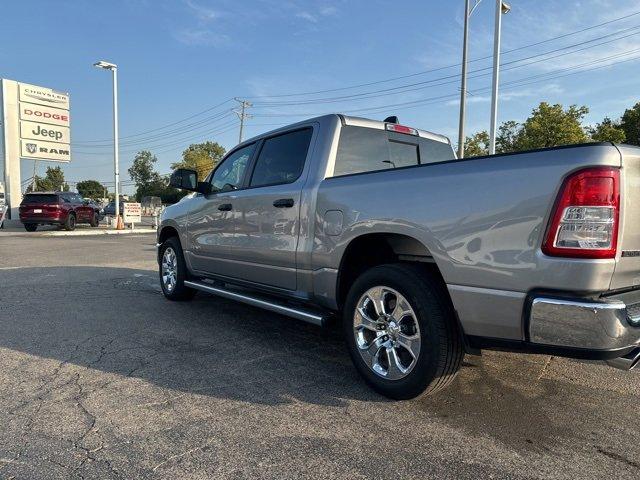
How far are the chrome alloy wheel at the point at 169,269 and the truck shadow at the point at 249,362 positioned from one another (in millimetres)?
273

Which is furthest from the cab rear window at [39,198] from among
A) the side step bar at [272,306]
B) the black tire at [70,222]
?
the side step bar at [272,306]

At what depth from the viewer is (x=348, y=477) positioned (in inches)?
90.7

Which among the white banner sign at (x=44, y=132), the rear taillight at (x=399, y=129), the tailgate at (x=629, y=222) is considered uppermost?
the white banner sign at (x=44, y=132)

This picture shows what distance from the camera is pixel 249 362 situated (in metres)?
3.92

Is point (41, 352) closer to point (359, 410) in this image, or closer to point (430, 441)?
point (359, 410)

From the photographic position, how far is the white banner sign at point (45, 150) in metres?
25.9

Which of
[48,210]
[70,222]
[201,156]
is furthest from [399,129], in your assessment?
[201,156]

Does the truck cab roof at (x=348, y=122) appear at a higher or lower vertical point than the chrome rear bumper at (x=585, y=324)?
higher

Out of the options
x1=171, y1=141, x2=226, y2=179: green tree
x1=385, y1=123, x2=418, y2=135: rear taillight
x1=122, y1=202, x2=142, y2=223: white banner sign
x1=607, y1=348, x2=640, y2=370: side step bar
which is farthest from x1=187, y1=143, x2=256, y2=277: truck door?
x1=171, y1=141, x2=226, y2=179: green tree

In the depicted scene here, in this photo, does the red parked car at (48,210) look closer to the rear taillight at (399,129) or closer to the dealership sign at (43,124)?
the dealership sign at (43,124)

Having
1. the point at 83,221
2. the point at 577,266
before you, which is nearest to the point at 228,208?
the point at 577,266

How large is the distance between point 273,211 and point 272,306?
2.67ft

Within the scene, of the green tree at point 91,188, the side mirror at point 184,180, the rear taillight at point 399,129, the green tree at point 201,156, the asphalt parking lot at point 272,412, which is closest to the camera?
the asphalt parking lot at point 272,412

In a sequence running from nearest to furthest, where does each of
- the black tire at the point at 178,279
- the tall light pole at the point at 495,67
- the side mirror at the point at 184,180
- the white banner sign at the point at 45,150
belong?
the side mirror at the point at 184,180 < the black tire at the point at 178,279 < the tall light pole at the point at 495,67 < the white banner sign at the point at 45,150
